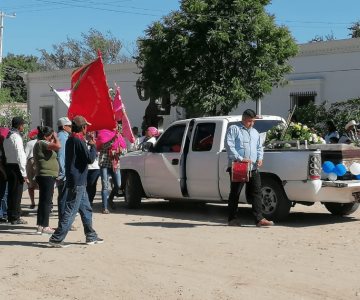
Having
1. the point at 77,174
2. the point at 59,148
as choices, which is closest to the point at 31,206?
the point at 59,148

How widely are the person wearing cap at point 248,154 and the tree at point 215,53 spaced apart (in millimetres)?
9554

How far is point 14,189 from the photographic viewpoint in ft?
36.9

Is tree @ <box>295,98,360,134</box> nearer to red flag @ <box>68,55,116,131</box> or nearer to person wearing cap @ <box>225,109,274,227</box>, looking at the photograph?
person wearing cap @ <box>225,109,274,227</box>

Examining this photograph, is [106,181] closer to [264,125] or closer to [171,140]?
[171,140]

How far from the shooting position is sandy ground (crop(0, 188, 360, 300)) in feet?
22.1

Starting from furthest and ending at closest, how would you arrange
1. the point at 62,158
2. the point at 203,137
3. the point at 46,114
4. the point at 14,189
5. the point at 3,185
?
the point at 46,114, the point at 203,137, the point at 3,185, the point at 14,189, the point at 62,158

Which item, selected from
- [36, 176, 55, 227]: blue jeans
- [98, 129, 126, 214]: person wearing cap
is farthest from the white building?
[36, 176, 55, 227]: blue jeans

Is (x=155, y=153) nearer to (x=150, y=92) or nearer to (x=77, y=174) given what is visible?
(x=77, y=174)

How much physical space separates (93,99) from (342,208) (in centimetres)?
468

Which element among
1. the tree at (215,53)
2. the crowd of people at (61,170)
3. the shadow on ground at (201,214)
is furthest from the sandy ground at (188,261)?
the tree at (215,53)

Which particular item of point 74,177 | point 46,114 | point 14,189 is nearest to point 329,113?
point 14,189

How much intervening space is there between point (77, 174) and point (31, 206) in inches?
199

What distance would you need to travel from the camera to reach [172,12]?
20.7 metres

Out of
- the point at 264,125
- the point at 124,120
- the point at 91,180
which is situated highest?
the point at 124,120
